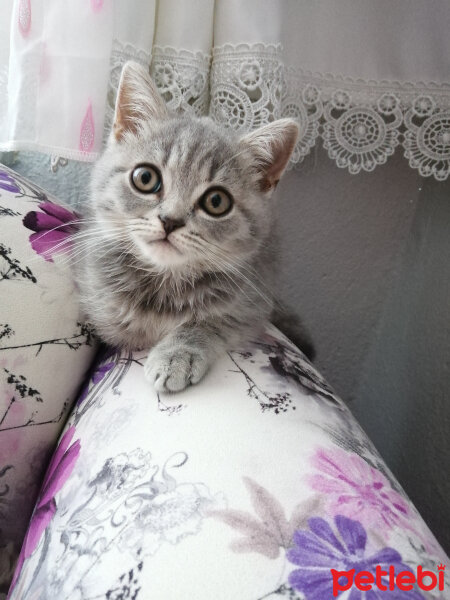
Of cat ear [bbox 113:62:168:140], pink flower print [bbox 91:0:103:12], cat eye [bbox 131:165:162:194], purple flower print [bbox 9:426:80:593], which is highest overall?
pink flower print [bbox 91:0:103:12]

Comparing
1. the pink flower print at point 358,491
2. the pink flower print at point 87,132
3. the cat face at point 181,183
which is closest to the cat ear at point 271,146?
the cat face at point 181,183

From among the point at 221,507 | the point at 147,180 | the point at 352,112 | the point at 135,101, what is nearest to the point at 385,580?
the point at 221,507

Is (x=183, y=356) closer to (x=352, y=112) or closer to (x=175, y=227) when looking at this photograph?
(x=175, y=227)

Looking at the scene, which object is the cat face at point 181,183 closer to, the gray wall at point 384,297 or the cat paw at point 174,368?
the cat paw at point 174,368

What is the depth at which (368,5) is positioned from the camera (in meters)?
0.92

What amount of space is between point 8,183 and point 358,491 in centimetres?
62

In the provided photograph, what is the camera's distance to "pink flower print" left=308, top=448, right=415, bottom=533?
0.42 metres

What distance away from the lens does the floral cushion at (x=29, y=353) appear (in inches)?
22.1

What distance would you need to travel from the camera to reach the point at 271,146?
0.77 metres

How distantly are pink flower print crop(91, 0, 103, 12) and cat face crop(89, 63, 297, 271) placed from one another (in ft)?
0.43

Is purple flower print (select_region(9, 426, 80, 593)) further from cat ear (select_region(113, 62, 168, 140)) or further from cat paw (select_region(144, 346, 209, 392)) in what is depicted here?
cat ear (select_region(113, 62, 168, 140))

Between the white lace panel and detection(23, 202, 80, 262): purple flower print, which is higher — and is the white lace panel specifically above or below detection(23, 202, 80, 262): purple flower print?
above

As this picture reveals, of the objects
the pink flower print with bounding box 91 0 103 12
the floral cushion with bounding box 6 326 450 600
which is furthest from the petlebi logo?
the pink flower print with bounding box 91 0 103 12

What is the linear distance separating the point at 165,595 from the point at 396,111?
93cm
